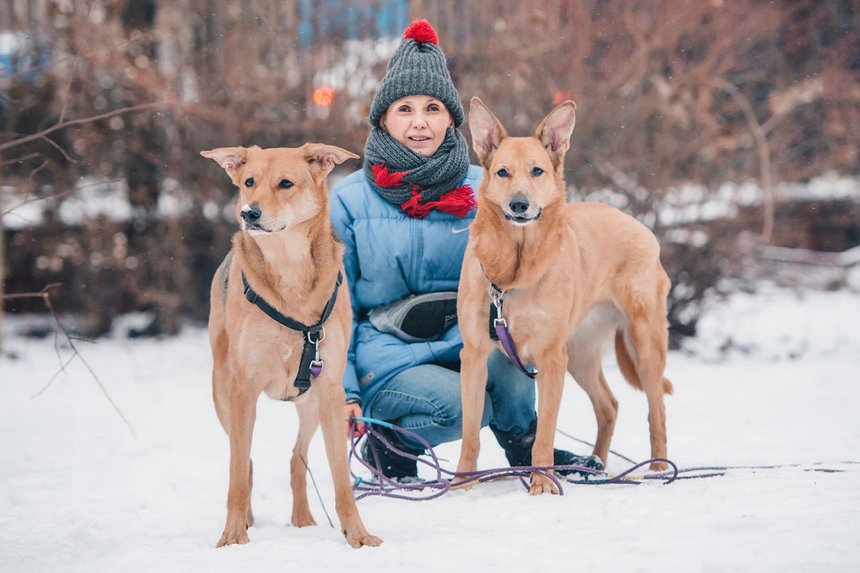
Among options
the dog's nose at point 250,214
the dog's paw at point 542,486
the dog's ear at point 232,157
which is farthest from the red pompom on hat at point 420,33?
the dog's paw at point 542,486

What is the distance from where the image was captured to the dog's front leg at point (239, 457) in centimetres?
316

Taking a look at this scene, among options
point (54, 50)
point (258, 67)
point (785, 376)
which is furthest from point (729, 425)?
point (54, 50)

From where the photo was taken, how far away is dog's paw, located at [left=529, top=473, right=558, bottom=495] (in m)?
3.66

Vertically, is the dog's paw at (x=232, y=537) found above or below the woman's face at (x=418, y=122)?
below

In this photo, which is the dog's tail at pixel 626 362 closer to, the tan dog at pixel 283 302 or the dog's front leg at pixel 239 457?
the tan dog at pixel 283 302

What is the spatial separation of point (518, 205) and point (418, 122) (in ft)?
2.30

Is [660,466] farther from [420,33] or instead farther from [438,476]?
[420,33]

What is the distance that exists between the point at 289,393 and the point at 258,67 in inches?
196

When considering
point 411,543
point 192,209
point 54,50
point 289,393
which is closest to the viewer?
point 411,543

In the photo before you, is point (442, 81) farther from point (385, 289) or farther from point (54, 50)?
point (54, 50)

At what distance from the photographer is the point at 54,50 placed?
740 cm

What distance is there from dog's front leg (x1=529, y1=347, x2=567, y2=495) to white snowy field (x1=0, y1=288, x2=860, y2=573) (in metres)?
0.20

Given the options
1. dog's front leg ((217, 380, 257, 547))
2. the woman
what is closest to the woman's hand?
the woman

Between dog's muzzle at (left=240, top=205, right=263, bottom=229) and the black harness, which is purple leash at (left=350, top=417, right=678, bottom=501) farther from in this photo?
dog's muzzle at (left=240, top=205, right=263, bottom=229)
